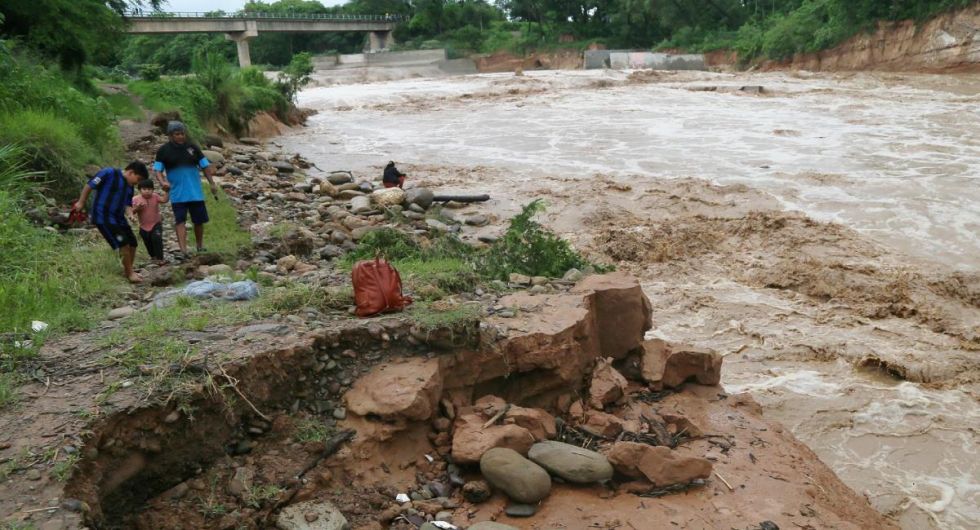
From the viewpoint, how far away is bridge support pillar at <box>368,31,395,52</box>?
6781 centimetres

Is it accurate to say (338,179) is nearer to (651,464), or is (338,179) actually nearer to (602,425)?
(602,425)

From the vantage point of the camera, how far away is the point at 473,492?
392cm

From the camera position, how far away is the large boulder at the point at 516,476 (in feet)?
12.8

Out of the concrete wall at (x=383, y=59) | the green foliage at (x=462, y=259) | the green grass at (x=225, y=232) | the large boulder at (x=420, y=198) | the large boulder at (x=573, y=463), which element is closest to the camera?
the large boulder at (x=573, y=463)

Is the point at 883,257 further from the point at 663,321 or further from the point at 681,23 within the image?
the point at 681,23

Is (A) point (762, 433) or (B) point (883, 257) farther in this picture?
(B) point (883, 257)

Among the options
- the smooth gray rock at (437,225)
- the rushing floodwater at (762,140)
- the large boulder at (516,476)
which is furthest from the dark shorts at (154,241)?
the rushing floodwater at (762,140)

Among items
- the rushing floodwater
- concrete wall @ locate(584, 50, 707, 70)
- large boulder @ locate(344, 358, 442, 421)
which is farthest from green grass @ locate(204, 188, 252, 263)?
concrete wall @ locate(584, 50, 707, 70)

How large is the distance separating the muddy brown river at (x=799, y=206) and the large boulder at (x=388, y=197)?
Answer: 1927mm

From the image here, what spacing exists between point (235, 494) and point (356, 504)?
0.59m

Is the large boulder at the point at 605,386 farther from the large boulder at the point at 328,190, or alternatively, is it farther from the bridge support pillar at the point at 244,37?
the bridge support pillar at the point at 244,37

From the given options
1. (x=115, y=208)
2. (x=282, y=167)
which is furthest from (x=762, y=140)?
(x=115, y=208)

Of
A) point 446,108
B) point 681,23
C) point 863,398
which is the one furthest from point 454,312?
point 681,23

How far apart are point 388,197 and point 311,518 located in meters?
8.90
